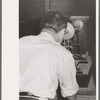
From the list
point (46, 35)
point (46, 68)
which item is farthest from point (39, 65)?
point (46, 35)

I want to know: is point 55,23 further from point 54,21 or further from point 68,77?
point 68,77

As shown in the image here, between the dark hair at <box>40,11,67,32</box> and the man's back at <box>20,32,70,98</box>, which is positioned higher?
the dark hair at <box>40,11,67,32</box>

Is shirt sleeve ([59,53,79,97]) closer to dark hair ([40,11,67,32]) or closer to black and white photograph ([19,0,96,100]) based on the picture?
black and white photograph ([19,0,96,100])

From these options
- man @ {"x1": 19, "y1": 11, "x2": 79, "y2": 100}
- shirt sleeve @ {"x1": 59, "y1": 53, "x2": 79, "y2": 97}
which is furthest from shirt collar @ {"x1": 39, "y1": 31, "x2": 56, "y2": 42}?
shirt sleeve @ {"x1": 59, "y1": 53, "x2": 79, "y2": 97}

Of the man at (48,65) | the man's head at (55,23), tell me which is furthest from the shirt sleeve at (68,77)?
the man's head at (55,23)

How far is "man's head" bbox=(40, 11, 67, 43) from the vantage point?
1.53 metres

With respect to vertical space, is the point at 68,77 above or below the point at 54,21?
below

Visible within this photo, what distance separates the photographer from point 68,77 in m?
1.51

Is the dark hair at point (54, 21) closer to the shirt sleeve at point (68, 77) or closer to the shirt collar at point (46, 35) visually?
the shirt collar at point (46, 35)

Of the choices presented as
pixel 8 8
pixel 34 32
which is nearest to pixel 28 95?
pixel 34 32

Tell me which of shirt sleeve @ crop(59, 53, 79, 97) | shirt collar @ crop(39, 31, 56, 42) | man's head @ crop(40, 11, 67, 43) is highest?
man's head @ crop(40, 11, 67, 43)

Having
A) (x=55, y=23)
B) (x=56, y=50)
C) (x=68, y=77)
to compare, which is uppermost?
(x=55, y=23)

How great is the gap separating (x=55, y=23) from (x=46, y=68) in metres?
0.22

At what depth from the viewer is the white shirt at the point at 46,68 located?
152 centimetres
